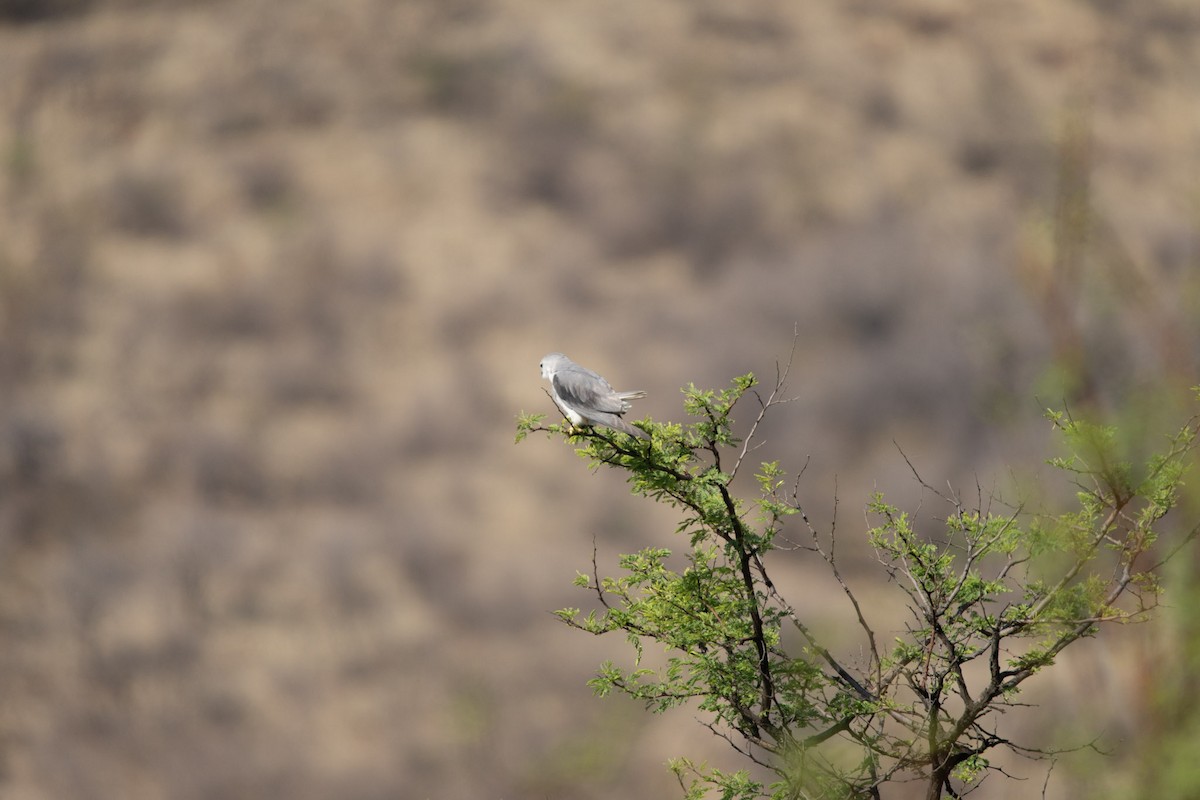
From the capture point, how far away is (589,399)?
275 inches

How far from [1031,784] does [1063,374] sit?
1139 inches

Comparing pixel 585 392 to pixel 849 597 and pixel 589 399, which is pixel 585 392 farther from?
pixel 849 597

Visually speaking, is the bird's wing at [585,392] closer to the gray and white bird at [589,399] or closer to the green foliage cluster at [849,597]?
the gray and white bird at [589,399]

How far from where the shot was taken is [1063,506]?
23.3 ft

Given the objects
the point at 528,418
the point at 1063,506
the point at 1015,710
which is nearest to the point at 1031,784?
the point at 1015,710

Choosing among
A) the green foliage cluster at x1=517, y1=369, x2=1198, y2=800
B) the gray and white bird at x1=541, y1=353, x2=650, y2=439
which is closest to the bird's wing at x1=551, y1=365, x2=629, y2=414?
the gray and white bird at x1=541, y1=353, x2=650, y2=439

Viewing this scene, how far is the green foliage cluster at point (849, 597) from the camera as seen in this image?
5.83 metres

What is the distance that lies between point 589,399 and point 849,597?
181cm

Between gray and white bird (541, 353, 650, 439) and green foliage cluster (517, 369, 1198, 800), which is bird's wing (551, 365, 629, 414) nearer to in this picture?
gray and white bird (541, 353, 650, 439)

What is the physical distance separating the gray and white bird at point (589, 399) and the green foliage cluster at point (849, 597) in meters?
0.08

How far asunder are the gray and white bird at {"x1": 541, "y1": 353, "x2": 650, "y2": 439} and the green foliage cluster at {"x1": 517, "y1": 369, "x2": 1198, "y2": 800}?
78 mm

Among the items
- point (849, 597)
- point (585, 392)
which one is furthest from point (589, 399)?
point (849, 597)

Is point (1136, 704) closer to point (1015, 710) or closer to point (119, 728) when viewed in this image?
point (1015, 710)

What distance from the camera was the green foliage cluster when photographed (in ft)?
19.1
